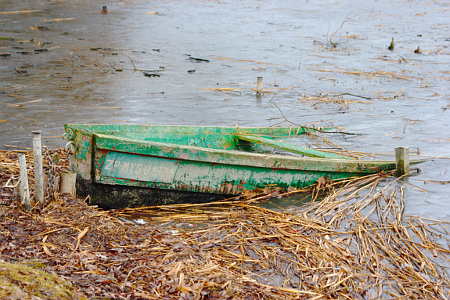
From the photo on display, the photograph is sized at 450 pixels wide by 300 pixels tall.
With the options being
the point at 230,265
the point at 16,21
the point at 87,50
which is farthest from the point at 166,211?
the point at 16,21

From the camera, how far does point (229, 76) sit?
46.0ft

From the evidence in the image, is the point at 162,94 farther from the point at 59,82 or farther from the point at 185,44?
the point at 185,44

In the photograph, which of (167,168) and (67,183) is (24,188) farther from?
(167,168)

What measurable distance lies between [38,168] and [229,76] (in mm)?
9959

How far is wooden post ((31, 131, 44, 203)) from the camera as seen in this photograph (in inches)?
176

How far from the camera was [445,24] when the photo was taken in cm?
2744

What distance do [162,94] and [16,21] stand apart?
44.9ft

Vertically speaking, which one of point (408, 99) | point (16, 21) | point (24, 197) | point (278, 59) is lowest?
point (24, 197)

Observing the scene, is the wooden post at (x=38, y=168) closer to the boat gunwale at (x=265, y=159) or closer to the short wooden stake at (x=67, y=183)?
the short wooden stake at (x=67, y=183)

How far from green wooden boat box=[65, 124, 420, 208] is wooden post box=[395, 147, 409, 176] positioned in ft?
1.38

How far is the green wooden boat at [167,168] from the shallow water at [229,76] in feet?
5.01

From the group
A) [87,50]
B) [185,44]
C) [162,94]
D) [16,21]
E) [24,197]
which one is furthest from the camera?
[16,21]

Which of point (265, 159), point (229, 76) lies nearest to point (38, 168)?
point (265, 159)

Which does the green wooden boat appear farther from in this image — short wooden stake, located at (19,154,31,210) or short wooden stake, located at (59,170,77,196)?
short wooden stake, located at (19,154,31,210)
